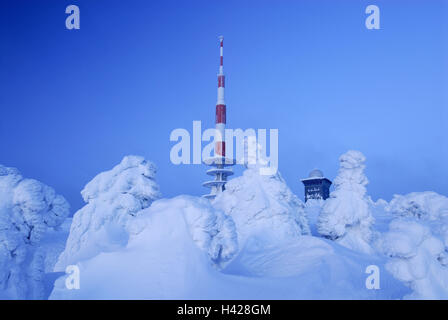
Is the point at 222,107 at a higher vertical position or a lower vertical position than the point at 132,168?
higher

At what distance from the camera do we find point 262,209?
26422 millimetres

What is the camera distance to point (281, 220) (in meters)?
26.4

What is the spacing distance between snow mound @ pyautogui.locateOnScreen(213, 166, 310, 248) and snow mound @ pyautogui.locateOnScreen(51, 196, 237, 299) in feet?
36.0

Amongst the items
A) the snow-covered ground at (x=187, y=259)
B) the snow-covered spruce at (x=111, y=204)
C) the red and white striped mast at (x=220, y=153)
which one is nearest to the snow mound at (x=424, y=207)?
the snow-covered ground at (x=187, y=259)

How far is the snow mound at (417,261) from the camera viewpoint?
13.5 meters

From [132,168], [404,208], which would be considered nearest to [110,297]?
[132,168]

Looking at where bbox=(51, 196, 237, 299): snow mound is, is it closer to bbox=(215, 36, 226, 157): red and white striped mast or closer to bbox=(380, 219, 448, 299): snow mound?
bbox=(380, 219, 448, 299): snow mound

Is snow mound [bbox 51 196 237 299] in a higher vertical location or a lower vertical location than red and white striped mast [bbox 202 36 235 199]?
lower

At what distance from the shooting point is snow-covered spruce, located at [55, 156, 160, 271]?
76.5 feet

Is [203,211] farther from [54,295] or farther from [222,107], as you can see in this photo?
[222,107]

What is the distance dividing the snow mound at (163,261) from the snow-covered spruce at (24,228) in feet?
9.41

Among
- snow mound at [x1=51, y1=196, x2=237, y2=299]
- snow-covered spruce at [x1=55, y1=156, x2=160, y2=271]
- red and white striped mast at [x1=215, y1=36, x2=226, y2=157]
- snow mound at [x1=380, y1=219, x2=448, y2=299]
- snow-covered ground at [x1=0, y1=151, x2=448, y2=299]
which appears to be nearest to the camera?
snow mound at [x1=51, y1=196, x2=237, y2=299]

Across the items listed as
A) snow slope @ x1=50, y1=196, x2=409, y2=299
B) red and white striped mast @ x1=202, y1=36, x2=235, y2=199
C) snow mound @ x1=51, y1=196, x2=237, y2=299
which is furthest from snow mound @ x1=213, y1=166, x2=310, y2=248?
red and white striped mast @ x1=202, y1=36, x2=235, y2=199

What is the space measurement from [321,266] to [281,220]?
9717 millimetres
